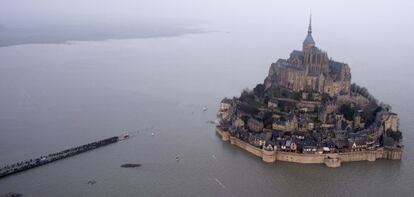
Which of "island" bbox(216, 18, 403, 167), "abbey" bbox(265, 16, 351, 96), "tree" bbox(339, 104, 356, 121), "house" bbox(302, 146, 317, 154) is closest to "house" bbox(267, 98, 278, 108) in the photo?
"island" bbox(216, 18, 403, 167)

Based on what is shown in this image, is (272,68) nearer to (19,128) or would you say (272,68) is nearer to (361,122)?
(361,122)

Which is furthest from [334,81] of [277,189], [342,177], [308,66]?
[277,189]

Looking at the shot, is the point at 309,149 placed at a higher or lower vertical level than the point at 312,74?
lower

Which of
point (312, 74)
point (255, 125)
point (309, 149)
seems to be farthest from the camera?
point (312, 74)

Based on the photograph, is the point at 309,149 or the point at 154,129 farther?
the point at 154,129

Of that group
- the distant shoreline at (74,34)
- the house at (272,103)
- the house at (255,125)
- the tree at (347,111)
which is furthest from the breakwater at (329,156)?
the distant shoreline at (74,34)

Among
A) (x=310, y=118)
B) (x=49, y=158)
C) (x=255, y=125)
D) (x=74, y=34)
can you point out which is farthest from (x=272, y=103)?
(x=74, y=34)

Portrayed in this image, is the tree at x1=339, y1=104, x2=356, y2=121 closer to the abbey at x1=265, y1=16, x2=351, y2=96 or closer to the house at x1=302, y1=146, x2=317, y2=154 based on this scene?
the abbey at x1=265, y1=16, x2=351, y2=96

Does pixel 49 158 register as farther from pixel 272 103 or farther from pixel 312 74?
pixel 312 74
